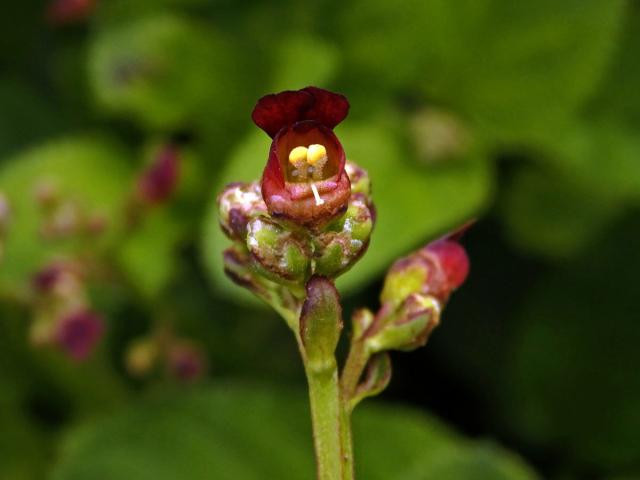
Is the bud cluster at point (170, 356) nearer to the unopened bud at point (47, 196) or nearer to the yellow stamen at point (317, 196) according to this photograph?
the unopened bud at point (47, 196)

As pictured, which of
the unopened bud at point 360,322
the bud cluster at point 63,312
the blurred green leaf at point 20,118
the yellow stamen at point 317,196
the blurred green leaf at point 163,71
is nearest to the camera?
the yellow stamen at point 317,196

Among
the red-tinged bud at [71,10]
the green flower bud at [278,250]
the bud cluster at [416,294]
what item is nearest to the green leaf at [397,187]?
the red-tinged bud at [71,10]

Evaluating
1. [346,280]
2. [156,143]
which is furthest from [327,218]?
[156,143]

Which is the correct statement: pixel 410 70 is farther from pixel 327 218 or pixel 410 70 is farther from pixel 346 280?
pixel 327 218

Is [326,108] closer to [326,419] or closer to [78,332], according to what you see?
[326,419]

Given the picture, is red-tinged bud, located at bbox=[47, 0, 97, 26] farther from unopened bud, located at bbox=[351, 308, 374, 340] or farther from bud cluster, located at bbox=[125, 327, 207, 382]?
unopened bud, located at bbox=[351, 308, 374, 340]

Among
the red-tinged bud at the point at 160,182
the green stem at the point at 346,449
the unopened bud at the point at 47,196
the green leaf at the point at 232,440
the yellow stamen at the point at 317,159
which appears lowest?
the green stem at the point at 346,449

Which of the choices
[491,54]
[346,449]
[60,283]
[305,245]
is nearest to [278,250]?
[305,245]
